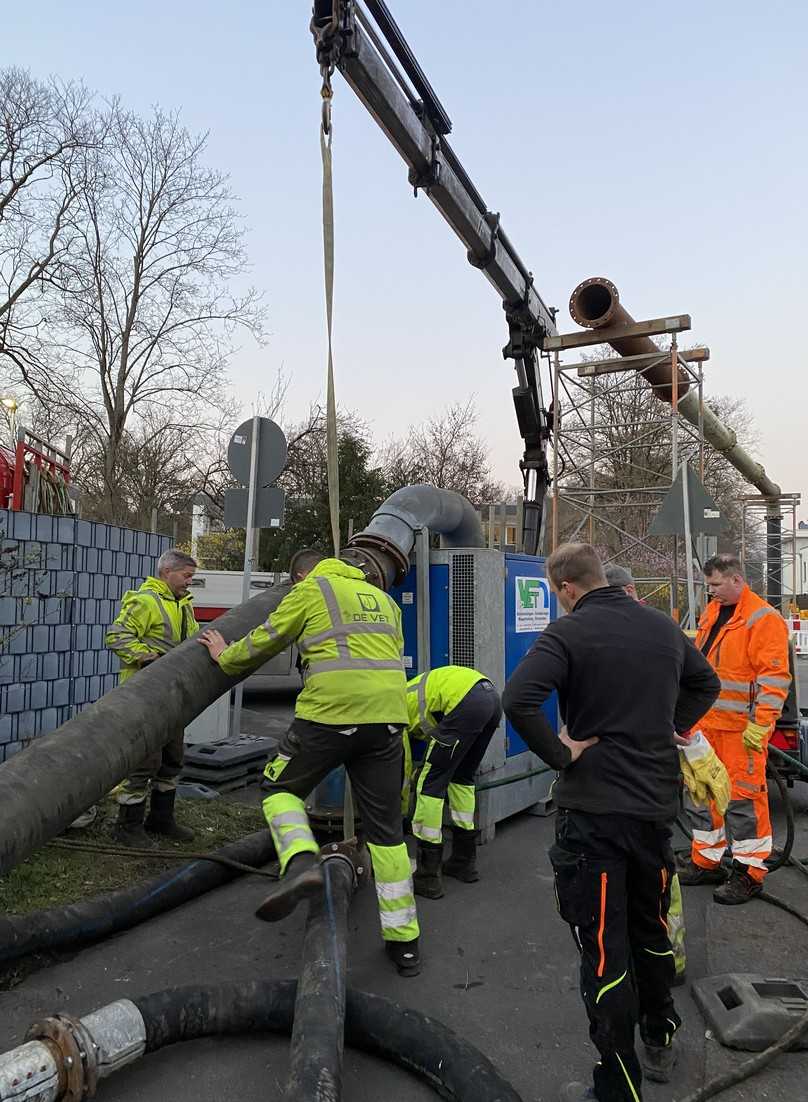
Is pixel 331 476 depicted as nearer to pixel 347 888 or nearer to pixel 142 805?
pixel 347 888

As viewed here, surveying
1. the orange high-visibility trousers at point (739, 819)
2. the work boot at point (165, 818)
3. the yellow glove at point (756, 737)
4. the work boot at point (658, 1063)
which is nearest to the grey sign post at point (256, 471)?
the work boot at point (165, 818)

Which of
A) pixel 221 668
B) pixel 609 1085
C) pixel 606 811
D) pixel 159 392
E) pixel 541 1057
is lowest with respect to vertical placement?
pixel 541 1057

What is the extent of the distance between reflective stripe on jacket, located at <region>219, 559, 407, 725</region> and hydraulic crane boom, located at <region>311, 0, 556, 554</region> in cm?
309

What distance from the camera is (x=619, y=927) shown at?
8.02ft

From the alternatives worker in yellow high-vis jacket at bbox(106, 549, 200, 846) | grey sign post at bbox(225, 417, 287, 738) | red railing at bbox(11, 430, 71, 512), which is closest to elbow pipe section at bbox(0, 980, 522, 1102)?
worker in yellow high-vis jacket at bbox(106, 549, 200, 846)

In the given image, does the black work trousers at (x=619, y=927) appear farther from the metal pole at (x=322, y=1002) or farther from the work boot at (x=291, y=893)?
the work boot at (x=291, y=893)

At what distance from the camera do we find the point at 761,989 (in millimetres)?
3053

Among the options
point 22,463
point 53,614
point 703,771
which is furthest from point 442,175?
point 703,771

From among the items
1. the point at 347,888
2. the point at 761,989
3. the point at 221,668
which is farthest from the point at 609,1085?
the point at 221,668

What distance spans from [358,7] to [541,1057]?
5.67 meters

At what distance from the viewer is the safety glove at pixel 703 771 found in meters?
3.56

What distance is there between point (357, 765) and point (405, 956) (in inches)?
32.7

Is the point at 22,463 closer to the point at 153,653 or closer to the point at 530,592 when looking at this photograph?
the point at 153,653

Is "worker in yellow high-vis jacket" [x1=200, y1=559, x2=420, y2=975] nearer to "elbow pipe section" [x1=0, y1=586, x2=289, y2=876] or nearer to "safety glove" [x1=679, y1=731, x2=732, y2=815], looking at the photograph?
"elbow pipe section" [x1=0, y1=586, x2=289, y2=876]
